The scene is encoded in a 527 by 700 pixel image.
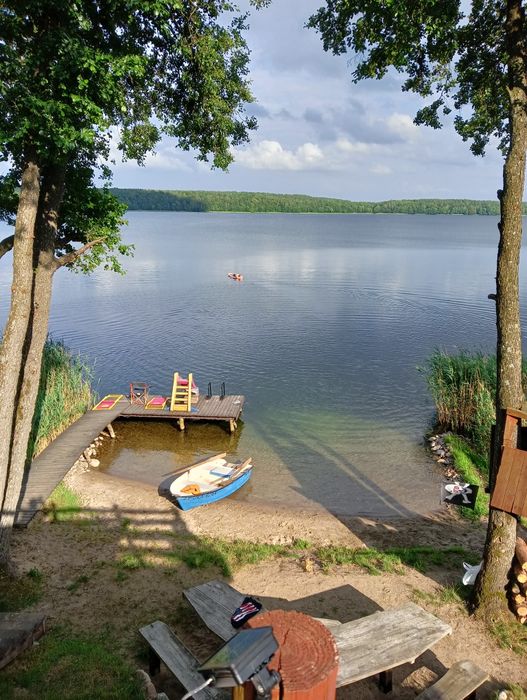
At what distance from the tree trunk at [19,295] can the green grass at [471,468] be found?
11071 mm

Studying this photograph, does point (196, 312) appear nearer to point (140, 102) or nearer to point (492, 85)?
point (140, 102)

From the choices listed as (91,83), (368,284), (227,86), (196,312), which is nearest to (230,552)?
(91,83)

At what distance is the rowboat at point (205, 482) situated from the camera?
546 inches

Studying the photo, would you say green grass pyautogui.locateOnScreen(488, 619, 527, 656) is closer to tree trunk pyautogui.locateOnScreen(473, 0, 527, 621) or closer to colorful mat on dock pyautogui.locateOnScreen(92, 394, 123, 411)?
tree trunk pyautogui.locateOnScreen(473, 0, 527, 621)

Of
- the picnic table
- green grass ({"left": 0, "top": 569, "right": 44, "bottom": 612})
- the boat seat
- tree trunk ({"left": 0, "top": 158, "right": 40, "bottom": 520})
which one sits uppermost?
tree trunk ({"left": 0, "top": 158, "right": 40, "bottom": 520})

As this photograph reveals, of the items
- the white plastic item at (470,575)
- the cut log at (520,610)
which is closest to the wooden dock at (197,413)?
the white plastic item at (470,575)

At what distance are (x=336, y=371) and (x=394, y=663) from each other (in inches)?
830

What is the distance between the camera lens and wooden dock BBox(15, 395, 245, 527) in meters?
12.6

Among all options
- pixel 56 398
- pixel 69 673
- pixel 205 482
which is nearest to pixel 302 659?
pixel 69 673

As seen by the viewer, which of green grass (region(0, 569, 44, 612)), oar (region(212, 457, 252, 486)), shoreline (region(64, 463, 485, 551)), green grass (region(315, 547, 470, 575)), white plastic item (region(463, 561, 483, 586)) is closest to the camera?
green grass (region(0, 569, 44, 612))

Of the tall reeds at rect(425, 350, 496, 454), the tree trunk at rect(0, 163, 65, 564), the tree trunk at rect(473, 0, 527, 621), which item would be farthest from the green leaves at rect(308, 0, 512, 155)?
the tall reeds at rect(425, 350, 496, 454)

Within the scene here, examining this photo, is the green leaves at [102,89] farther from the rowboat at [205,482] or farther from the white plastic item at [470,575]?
the white plastic item at [470,575]

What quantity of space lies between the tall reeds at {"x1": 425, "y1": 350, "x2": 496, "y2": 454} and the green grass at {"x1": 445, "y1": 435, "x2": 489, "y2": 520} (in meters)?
0.44

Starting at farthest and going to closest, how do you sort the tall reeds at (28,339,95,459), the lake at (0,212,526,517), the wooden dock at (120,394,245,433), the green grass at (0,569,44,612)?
the wooden dock at (120,394,245,433), the lake at (0,212,526,517), the tall reeds at (28,339,95,459), the green grass at (0,569,44,612)
